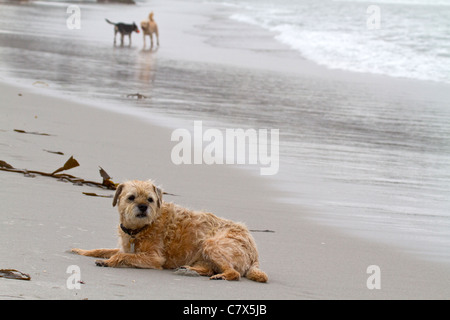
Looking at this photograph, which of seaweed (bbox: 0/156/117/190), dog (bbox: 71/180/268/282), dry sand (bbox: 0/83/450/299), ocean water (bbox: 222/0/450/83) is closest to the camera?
dry sand (bbox: 0/83/450/299)

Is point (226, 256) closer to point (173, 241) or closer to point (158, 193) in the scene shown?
point (173, 241)

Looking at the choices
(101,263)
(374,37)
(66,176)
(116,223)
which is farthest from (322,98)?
(374,37)

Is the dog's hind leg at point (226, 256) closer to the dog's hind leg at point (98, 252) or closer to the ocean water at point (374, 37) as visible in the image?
the dog's hind leg at point (98, 252)

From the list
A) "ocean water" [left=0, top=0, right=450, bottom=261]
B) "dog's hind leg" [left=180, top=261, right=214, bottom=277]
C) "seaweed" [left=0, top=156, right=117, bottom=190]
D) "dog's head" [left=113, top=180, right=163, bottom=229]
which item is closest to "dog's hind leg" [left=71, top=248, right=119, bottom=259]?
"dog's head" [left=113, top=180, right=163, bottom=229]

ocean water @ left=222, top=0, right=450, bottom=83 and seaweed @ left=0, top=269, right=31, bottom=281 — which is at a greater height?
ocean water @ left=222, top=0, right=450, bottom=83

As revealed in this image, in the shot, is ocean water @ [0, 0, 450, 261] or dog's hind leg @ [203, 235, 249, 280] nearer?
dog's hind leg @ [203, 235, 249, 280]

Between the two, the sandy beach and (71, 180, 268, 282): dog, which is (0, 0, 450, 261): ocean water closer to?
the sandy beach

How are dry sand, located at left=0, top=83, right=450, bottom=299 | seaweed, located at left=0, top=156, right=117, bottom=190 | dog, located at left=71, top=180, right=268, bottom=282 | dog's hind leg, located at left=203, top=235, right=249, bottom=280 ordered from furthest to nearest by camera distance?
1. seaweed, located at left=0, top=156, right=117, bottom=190
2. dog, located at left=71, top=180, right=268, bottom=282
3. dog's hind leg, located at left=203, top=235, right=249, bottom=280
4. dry sand, located at left=0, top=83, right=450, bottom=299

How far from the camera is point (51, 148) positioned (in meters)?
9.21

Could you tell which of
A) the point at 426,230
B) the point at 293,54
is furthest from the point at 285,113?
the point at 293,54

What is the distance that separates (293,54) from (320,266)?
79.9 ft

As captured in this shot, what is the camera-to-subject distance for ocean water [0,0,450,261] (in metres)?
8.48
